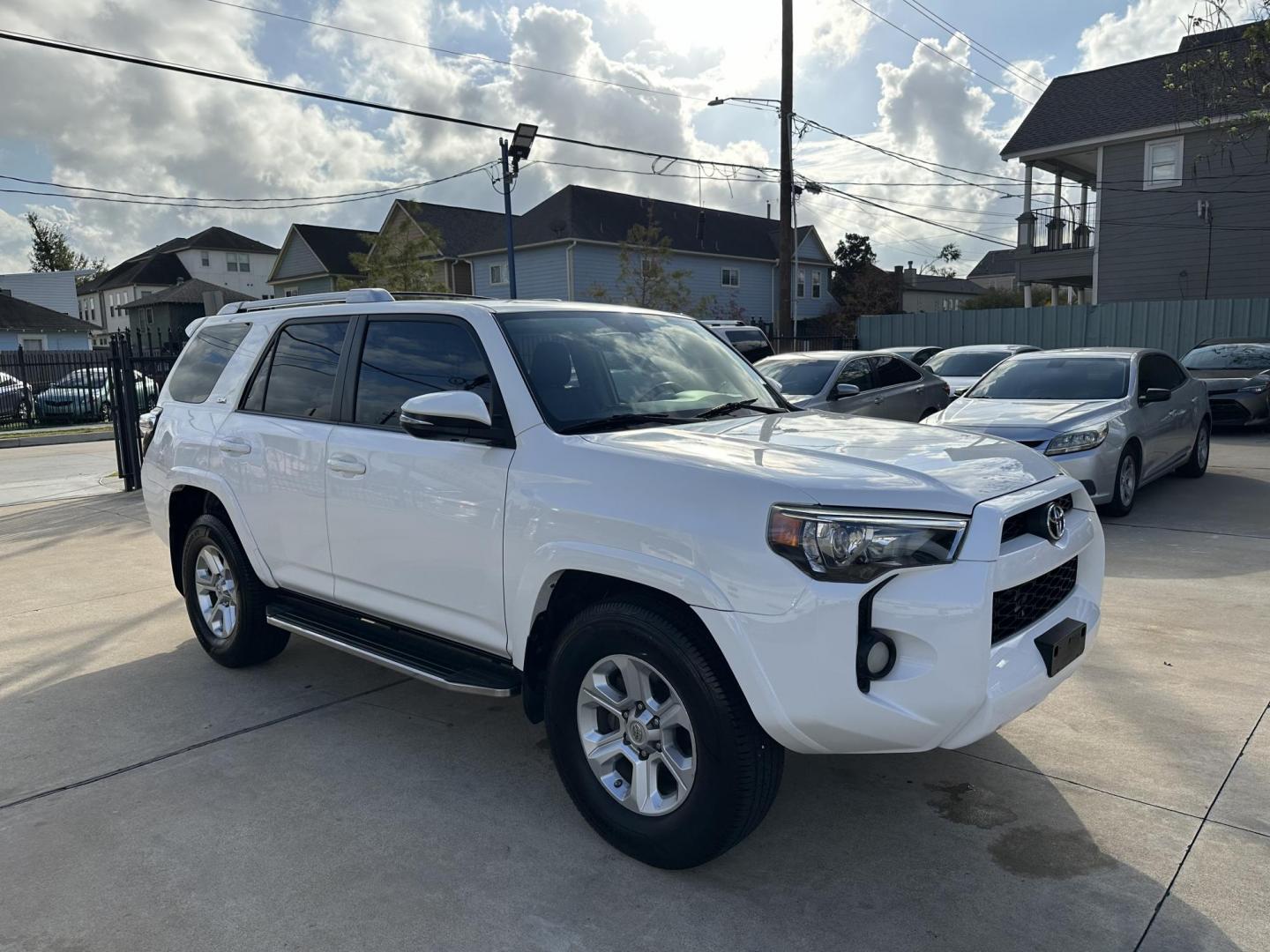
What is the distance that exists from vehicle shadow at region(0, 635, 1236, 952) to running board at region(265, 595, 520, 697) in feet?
1.54

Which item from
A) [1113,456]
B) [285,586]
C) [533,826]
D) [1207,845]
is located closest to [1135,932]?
[1207,845]

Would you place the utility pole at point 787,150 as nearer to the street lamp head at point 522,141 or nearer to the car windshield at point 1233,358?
the street lamp head at point 522,141

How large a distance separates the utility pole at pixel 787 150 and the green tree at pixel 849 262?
30.5 m

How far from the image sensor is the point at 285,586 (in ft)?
15.5

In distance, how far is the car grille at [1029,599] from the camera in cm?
297

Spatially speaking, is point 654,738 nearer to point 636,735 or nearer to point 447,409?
point 636,735

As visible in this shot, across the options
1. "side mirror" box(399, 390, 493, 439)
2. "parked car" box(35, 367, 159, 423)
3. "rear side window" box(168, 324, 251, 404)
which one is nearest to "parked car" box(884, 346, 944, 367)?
"rear side window" box(168, 324, 251, 404)

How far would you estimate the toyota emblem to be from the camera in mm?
3188

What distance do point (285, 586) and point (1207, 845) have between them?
407 centimetres

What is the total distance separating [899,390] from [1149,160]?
17.0m

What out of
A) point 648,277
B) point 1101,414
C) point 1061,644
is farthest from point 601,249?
point 1061,644

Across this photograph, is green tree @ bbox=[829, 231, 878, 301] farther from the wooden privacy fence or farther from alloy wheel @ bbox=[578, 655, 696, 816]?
alloy wheel @ bbox=[578, 655, 696, 816]

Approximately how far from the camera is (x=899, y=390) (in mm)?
11945

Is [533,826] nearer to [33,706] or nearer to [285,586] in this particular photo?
[285,586]
